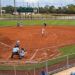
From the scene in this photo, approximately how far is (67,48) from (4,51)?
7359 mm

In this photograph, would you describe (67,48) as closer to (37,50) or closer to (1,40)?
(37,50)

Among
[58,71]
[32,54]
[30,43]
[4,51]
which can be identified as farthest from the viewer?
[30,43]

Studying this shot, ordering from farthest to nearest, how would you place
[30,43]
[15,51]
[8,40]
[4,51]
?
[8,40] < [30,43] < [4,51] < [15,51]

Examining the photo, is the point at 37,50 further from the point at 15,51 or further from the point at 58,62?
the point at 58,62

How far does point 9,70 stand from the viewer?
12.9 m

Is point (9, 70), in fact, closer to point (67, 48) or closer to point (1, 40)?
point (67, 48)

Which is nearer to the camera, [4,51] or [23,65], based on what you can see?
[23,65]

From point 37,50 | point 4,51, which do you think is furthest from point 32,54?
point 4,51

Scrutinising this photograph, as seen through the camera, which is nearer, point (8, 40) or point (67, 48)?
point (67, 48)

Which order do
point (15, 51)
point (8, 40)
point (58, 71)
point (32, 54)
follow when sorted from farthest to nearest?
1. point (8, 40)
2. point (32, 54)
3. point (15, 51)
4. point (58, 71)

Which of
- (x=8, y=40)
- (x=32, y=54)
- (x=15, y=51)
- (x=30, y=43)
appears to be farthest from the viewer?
(x=8, y=40)

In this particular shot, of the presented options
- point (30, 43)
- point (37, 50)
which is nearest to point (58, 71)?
point (37, 50)

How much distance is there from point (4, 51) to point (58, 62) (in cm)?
867

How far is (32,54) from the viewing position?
19328 mm
